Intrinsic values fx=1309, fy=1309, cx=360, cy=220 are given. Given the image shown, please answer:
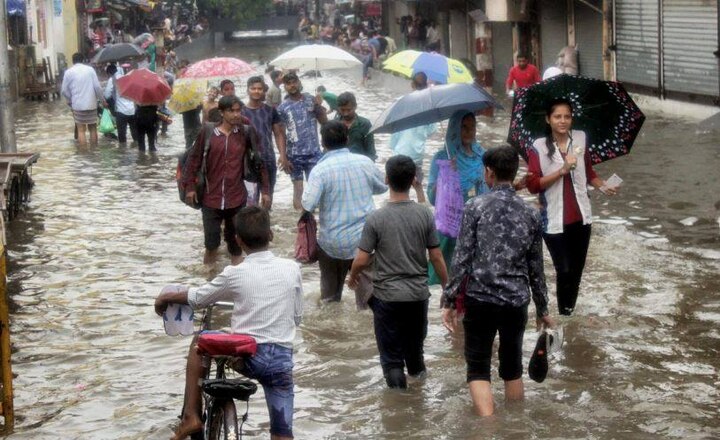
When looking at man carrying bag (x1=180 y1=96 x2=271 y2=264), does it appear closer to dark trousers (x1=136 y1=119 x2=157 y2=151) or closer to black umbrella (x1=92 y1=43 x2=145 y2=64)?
dark trousers (x1=136 y1=119 x2=157 y2=151)

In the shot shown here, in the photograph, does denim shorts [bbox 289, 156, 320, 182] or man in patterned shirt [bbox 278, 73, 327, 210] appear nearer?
man in patterned shirt [bbox 278, 73, 327, 210]

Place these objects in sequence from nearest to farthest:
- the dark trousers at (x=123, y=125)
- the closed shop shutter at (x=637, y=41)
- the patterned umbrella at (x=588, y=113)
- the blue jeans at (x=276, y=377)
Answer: the blue jeans at (x=276, y=377) < the patterned umbrella at (x=588, y=113) < the dark trousers at (x=123, y=125) < the closed shop shutter at (x=637, y=41)

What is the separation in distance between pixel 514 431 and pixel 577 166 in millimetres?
2128

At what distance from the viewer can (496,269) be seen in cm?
629

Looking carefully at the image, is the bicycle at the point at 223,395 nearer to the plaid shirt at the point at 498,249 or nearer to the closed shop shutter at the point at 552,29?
the plaid shirt at the point at 498,249

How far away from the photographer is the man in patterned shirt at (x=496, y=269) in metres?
6.29

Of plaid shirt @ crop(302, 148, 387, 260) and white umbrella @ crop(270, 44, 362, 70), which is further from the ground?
white umbrella @ crop(270, 44, 362, 70)

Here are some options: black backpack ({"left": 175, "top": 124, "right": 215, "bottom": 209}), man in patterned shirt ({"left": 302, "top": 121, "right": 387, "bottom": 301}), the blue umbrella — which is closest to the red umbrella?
black backpack ({"left": 175, "top": 124, "right": 215, "bottom": 209})

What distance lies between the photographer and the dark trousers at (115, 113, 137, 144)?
2080 cm

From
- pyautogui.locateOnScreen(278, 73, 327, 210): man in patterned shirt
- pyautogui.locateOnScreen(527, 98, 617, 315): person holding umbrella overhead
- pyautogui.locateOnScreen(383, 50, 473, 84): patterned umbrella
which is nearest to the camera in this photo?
pyautogui.locateOnScreen(527, 98, 617, 315): person holding umbrella overhead

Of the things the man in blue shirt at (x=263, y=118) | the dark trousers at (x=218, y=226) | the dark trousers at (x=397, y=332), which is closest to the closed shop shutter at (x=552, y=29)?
the man in blue shirt at (x=263, y=118)

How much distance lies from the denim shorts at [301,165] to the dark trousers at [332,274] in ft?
13.4

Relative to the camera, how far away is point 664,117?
74.5 feet

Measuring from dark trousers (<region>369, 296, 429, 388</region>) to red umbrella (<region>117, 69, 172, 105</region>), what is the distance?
12.3 m
